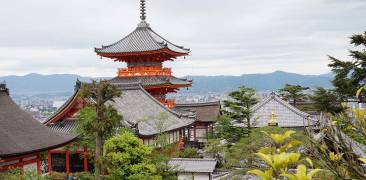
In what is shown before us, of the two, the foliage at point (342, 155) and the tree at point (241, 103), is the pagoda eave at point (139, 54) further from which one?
the foliage at point (342, 155)

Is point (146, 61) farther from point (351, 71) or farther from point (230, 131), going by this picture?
point (351, 71)

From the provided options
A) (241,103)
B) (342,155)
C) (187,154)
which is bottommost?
(187,154)

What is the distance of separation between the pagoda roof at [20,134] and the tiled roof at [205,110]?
75.1 ft

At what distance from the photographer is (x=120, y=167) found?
1407cm

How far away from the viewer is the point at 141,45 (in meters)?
33.1

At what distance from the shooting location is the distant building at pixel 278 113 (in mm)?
28844

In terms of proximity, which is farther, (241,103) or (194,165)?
(241,103)

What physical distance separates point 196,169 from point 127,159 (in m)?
6.33

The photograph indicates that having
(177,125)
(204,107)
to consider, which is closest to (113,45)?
(177,125)

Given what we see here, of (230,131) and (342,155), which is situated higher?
(342,155)

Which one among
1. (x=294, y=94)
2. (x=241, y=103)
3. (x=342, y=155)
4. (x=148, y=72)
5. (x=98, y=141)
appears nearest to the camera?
(x=342, y=155)

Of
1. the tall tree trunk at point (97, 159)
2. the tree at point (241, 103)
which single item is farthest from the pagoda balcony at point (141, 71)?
the tall tree trunk at point (97, 159)

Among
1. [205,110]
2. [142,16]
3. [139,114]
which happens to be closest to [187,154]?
[139,114]

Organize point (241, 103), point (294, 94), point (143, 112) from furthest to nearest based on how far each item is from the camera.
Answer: point (294, 94), point (143, 112), point (241, 103)
